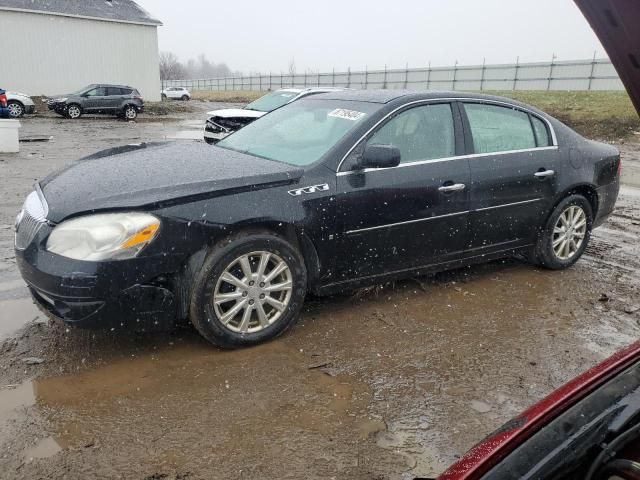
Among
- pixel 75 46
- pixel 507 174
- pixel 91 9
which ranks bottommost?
pixel 507 174

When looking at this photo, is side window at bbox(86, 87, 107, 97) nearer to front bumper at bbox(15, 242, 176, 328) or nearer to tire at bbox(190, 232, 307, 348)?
front bumper at bbox(15, 242, 176, 328)

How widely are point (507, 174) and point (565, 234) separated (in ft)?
3.49

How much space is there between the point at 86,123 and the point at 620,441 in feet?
76.0

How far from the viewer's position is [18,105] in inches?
878

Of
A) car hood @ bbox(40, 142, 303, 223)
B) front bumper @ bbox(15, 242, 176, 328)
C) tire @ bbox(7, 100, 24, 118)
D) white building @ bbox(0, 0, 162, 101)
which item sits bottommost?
tire @ bbox(7, 100, 24, 118)

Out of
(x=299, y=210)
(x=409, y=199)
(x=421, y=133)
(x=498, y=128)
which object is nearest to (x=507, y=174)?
(x=498, y=128)

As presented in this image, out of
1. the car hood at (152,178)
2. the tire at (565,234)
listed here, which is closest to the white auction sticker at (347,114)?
the car hood at (152,178)

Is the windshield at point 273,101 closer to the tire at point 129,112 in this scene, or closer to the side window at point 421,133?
the side window at point 421,133

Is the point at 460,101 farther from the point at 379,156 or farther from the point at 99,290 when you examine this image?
the point at 99,290

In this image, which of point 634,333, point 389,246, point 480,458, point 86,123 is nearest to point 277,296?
point 389,246

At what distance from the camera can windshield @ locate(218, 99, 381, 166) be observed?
384cm

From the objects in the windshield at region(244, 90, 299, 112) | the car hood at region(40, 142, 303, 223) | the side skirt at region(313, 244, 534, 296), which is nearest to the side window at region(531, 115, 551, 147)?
the side skirt at region(313, 244, 534, 296)

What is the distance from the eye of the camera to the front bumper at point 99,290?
9.53 ft

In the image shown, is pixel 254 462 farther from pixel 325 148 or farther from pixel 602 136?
pixel 602 136
